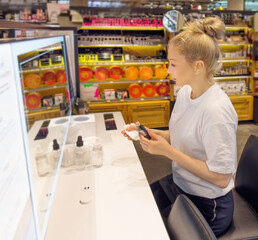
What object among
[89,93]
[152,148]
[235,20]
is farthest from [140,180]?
[235,20]

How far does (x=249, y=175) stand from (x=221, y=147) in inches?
18.8

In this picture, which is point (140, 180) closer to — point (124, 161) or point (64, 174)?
point (124, 161)

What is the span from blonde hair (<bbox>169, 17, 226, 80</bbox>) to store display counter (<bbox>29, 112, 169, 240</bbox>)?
68 centimetres

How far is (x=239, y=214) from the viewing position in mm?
1350

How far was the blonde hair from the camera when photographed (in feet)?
3.89

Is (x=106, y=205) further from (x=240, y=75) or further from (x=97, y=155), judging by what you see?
(x=240, y=75)

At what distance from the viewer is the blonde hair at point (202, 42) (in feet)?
3.89

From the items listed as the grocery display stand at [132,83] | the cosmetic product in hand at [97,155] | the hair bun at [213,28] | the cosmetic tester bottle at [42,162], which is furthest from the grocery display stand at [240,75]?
the cosmetic tester bottle at [42,162]

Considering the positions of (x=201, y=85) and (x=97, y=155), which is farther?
(x=97, y=155)

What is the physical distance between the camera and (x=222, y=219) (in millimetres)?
1212

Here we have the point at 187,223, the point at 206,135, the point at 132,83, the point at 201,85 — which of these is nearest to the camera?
the point at 187,223

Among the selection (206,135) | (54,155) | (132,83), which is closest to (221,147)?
(206,135)

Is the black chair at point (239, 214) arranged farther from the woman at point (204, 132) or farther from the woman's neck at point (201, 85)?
the woman's neck at point (201, 85)

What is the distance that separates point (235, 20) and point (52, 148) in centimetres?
480
